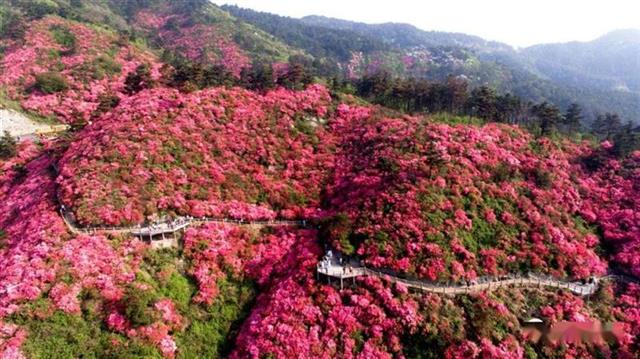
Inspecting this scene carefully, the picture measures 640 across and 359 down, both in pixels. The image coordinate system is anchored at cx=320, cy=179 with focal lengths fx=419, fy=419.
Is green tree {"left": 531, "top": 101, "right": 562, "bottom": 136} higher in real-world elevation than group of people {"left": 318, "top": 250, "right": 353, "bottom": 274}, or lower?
higher

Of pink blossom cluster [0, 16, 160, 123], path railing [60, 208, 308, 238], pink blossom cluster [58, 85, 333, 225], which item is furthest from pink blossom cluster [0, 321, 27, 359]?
pink blossom cluster [0, 16, 160, 123]

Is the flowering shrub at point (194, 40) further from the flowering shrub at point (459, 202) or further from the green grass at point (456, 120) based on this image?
the flowering shrub at point (459, 202)

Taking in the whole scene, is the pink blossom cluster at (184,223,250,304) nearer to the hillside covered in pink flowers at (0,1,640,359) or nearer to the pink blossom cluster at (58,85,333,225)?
the hillside covered in pink flowers at (0,1,640,359)

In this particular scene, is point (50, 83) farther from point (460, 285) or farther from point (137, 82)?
point (460, 285)

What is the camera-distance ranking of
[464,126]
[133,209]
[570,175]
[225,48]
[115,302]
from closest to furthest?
1. [115,302]
2. [133,209]
3. [570,175]
4. [464,126]
5. [225,48]

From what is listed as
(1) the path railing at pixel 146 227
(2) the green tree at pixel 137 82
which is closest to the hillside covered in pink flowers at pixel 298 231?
(1) the path railing at pixel 146 227

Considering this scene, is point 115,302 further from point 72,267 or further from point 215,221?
point 215,221

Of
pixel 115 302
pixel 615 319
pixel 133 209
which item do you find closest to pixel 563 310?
pixel 615 319
